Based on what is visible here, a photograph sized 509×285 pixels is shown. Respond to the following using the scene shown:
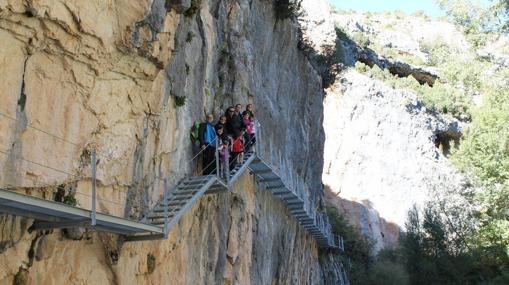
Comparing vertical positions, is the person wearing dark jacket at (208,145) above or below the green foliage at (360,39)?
below

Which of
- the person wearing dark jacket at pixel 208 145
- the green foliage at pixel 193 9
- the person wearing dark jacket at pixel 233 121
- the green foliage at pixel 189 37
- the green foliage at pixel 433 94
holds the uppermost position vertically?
the green foliage at pixel 433 94

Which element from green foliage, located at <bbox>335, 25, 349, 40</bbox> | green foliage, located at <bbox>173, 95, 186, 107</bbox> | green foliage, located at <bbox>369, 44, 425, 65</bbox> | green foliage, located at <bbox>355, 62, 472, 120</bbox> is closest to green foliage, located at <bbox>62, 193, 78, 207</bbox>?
green foliage, located at <bbox>173, 95, 186, 107</bbox>

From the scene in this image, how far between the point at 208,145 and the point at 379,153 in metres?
37.2

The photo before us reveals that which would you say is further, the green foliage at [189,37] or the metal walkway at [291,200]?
the metal walkway at [291,200]

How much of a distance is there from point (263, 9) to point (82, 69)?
13481mm

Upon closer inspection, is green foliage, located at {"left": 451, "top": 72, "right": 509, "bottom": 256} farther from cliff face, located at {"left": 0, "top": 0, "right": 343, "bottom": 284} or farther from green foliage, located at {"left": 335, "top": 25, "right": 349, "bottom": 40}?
green foliage, located at {"left": 335, "top": 25, "right": 349, "bottom": 40}

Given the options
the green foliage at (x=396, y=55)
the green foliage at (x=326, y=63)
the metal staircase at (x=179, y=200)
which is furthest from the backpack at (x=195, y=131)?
the green foliage at (x=396, y=55)

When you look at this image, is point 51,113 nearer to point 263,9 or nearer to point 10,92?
point 10,92

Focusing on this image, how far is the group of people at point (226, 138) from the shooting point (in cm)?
1280

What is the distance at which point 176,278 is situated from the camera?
1153 cm

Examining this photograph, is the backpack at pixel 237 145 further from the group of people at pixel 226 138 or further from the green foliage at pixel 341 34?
the green foliage at pixel 341 34

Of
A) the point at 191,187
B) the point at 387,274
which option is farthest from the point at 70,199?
the point at 387,274

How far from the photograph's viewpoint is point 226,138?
533 inches

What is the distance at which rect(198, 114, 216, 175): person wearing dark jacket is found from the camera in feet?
41.9
